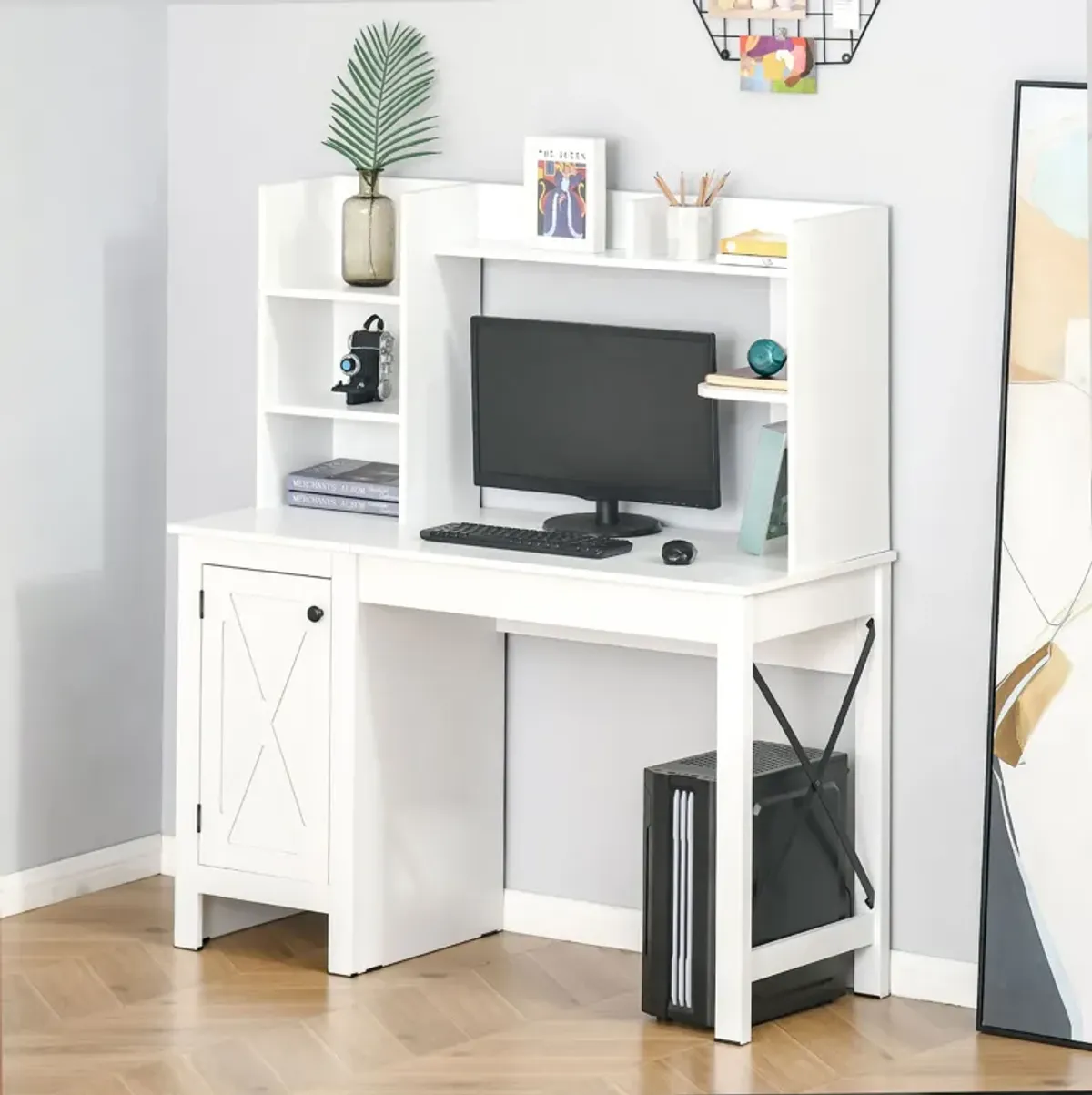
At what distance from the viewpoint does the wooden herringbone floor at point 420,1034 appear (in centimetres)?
404

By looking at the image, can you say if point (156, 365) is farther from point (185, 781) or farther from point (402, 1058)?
point (402, 1058)

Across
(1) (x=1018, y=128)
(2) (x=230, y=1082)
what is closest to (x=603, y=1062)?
(2) (x=230, y=1082)

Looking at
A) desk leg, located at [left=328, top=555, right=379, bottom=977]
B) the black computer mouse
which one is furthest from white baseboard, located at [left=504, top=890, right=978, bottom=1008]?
the black computer mouse

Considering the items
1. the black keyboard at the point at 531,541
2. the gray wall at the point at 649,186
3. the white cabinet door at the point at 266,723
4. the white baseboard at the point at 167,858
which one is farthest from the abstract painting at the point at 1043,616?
the white baseboard at the point at 167,858

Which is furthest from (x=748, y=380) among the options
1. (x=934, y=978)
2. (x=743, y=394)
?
(x=934, y=978)

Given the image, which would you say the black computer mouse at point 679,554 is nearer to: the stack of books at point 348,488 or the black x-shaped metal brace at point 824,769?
the black x-shaped metal brace at point 824,769

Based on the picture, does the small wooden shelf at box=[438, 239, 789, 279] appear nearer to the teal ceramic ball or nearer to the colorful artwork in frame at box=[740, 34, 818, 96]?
the teal ceramic ball

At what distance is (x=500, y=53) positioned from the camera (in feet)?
15.6

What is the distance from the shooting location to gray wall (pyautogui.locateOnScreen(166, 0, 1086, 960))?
14.1 feet

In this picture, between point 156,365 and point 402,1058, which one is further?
point 156,365

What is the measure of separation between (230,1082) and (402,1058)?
1.03 ft

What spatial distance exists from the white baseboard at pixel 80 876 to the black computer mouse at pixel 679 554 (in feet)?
5.57

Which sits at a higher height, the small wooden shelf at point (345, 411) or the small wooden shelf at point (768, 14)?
the small wooden shelf at point (768, 14)

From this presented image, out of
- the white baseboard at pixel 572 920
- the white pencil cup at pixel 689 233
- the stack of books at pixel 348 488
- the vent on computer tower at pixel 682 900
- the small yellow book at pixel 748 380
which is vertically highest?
the white pencil cup at pixel 689 233
